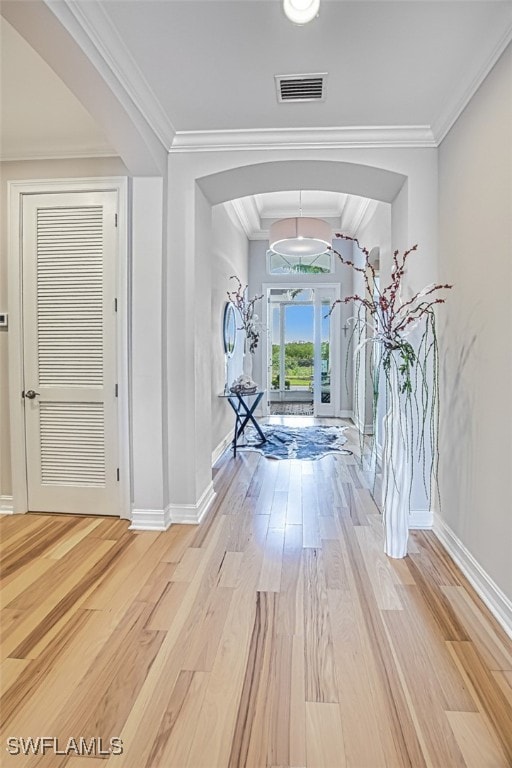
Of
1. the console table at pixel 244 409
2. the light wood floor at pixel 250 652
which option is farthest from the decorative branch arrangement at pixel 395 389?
the console table at pixel 244 409

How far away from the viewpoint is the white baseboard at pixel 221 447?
4.91 meters

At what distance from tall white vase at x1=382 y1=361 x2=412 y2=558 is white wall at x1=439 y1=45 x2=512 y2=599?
0.31 m

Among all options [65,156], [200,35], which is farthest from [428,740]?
[65,156]

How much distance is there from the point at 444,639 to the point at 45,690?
5.24 feet

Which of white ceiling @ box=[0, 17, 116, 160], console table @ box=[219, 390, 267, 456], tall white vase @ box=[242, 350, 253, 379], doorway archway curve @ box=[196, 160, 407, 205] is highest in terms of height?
white ceiling @ box=[0, 17, 116, 160]

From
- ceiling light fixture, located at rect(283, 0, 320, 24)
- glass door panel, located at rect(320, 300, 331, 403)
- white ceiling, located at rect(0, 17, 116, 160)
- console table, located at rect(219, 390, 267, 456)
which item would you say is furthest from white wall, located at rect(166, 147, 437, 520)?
glass door panel, located at rect(320, 300, 331, 403)

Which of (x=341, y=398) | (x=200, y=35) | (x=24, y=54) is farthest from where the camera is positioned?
(x=341, y=398)

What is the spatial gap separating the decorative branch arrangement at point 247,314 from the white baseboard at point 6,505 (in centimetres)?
363

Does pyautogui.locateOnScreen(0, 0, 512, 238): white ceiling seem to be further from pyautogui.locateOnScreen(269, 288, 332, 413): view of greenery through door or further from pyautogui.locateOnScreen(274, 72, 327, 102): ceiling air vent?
pyautogui.locateOnScreen(269, 288, 332, 413): view of greenery through door

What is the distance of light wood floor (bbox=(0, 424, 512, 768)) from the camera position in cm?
139

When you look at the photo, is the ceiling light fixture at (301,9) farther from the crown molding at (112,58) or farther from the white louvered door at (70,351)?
the white louvered door at (70,351)

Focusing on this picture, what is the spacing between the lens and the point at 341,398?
26.5 ft

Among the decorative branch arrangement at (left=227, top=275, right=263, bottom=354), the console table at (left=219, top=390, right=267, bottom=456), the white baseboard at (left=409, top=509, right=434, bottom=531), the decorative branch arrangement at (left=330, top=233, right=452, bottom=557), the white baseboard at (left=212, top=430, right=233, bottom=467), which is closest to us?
the decorative branch arrangement at (left=330, top=233, right=452, bottom=557)

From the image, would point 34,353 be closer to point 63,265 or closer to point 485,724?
point 63,265
